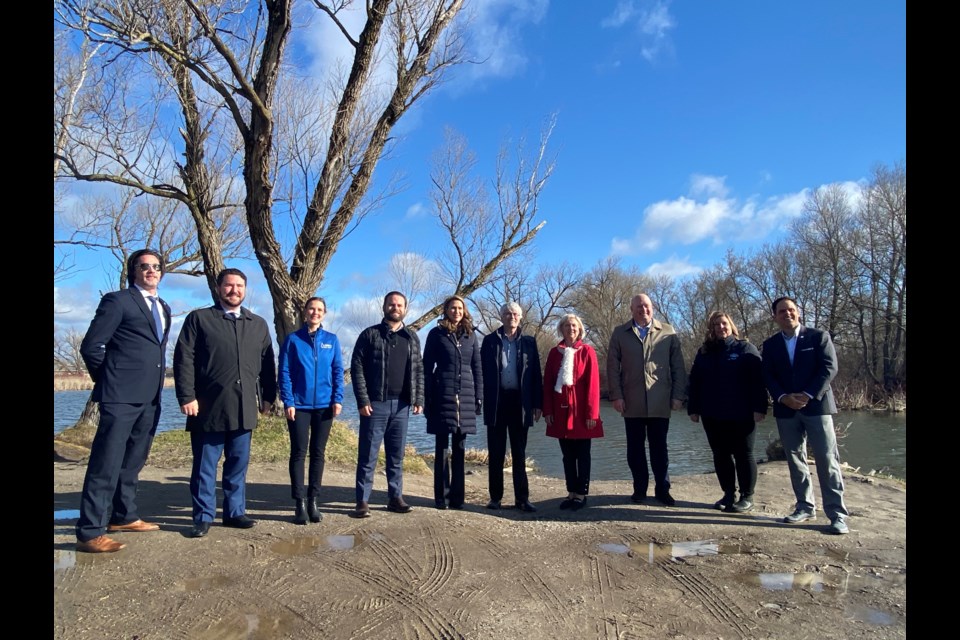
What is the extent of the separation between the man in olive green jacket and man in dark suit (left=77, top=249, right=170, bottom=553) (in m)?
4.27

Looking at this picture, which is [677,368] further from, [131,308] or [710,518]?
[131,308]

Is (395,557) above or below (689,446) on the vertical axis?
above

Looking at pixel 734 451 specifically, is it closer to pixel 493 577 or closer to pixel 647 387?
pixel 647 387

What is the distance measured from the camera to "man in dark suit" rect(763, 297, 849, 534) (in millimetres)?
4711

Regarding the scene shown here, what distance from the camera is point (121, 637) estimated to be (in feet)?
9.20

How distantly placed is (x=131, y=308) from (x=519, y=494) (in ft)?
12.8

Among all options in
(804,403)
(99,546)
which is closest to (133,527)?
(99,546)

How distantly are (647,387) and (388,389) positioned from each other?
265 cm

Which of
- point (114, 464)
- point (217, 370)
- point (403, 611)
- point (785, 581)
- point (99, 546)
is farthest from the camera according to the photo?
point (217, 370)

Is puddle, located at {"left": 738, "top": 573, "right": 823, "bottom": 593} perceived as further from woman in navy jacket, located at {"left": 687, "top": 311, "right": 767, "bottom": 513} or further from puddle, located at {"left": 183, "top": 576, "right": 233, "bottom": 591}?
puddle, located at {"left": 183, "top": 576, "right": 233, "bottom": 591}

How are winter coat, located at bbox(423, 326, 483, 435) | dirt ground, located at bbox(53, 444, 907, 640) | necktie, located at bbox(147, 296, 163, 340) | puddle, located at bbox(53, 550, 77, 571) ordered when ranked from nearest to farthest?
1. dirt ground, located at bbox(53, 444, 907, 640)
2. puddle, located at bbox(53, 550, 77, 571)
3. necktie, located at bbox(147, 296, 163, 340)
4. winter coat, located at bbox(423, 326, 483, 435)

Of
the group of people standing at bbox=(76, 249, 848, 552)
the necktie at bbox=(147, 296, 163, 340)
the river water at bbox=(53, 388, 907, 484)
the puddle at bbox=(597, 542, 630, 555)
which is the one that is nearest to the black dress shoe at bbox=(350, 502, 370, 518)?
the group of people standing at bbox=(76, 249, 848, 552)

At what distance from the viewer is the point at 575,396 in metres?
5.49
